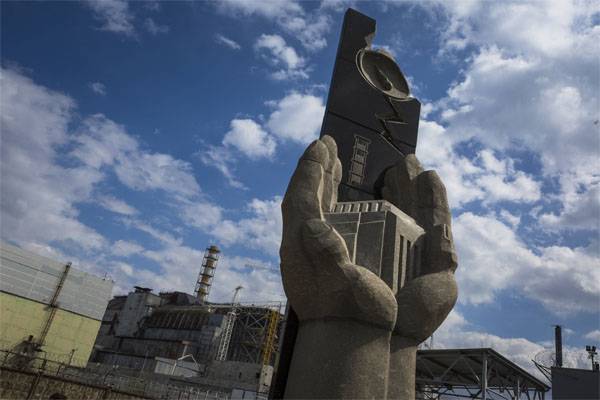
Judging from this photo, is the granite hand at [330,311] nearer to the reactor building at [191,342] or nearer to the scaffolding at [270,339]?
the reactor building at [191,342]

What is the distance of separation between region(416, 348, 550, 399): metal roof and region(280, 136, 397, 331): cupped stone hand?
13.9m

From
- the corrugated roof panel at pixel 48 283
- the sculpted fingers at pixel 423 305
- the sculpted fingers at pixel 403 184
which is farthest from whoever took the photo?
the corrugated roof panel at pixel 48 283

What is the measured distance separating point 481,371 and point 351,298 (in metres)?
17.0

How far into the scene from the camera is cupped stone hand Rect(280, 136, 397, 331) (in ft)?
21.2

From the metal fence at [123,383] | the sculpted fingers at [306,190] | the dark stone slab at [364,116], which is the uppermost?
the dark stone slab at [364,116]

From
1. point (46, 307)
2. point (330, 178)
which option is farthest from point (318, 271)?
point (46, 307)

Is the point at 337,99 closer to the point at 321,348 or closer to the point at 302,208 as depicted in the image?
the point at 302,208

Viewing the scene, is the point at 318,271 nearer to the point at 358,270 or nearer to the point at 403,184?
the point at 358,270

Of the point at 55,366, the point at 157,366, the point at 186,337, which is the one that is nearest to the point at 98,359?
the point at 186,337

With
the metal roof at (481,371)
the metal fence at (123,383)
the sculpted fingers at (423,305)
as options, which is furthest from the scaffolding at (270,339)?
the sculpted fingers at (423,305)

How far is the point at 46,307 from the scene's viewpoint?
32.9 m

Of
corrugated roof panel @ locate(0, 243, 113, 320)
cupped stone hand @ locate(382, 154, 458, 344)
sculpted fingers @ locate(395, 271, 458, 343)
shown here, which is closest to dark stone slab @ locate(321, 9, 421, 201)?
cupped stone hand @ locate(382, 154, 458, 344)

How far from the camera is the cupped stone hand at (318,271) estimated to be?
6.45 meters

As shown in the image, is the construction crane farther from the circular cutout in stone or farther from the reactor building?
the circular cutout in stone
